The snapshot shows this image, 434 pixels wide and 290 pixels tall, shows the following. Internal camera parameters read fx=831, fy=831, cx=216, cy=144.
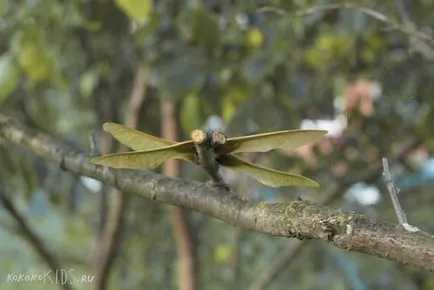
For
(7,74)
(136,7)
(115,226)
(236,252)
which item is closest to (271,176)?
(136,7)

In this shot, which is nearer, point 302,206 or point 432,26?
point 302,206

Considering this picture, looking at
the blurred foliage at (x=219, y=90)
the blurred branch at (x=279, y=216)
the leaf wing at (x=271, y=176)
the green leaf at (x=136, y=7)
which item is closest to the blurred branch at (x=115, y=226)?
the blurred foliage at (x=219, y=90)

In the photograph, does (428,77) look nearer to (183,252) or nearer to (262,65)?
(262,65)

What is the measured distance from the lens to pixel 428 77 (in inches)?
35.9

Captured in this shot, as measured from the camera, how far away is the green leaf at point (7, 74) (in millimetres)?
817

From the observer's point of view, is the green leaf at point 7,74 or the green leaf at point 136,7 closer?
the green leaf at point 136,7

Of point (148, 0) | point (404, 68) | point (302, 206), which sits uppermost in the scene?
point (404, 68)

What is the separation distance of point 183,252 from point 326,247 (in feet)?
1.11

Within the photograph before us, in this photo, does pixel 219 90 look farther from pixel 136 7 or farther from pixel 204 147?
pixel 204 147

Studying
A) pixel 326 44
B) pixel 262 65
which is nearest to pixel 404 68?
pixel 262 65

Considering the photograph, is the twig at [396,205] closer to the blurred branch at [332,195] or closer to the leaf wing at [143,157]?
the leaf wing at [143,157]

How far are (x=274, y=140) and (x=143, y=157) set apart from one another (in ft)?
0.21

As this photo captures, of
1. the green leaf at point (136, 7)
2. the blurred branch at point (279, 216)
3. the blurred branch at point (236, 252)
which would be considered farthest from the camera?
the blurred branch at point (236, 252)

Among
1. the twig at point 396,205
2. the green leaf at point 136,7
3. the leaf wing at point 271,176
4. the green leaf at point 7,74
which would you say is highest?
the green leaf at point 7,74
